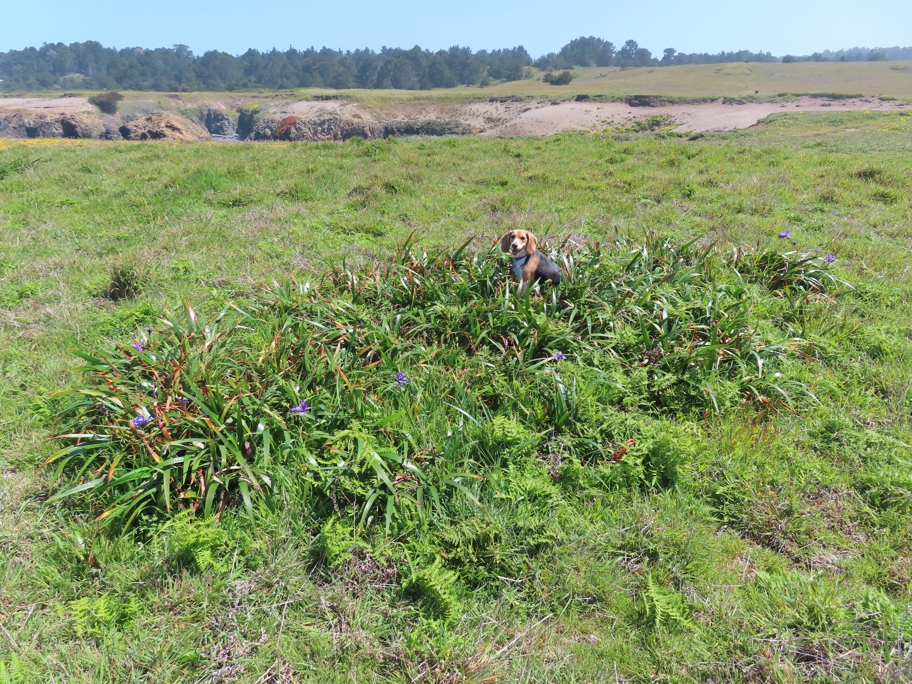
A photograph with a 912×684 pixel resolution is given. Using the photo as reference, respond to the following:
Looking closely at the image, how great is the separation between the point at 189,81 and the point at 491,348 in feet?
606

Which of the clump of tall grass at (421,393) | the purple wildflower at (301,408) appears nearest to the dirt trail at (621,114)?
the clump of tall grass at (421,393)

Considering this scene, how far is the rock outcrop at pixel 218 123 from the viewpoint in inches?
3974

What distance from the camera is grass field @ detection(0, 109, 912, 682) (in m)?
2.00

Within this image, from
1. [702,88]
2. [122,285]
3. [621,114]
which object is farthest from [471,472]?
[702,88]

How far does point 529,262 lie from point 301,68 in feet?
571

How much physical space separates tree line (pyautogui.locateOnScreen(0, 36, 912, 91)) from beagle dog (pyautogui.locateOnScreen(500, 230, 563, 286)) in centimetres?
14329

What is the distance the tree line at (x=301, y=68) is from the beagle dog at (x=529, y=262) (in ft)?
470

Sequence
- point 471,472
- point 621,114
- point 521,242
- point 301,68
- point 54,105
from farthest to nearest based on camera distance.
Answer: point 301,68, point 54,105, point 621,114, point 521,242, point 471,472

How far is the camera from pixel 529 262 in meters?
4.28

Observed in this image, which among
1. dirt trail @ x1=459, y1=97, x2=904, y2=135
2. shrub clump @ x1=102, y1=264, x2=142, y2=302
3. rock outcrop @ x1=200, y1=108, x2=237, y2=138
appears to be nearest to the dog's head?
shrub clump @ x1=102, y1=264, x2=142, y2=302

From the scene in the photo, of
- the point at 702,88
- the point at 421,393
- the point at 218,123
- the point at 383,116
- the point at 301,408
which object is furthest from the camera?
the point at 218,123

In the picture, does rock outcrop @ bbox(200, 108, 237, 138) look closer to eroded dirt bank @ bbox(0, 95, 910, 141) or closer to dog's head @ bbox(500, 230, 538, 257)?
eroded dirt bank @ bbox(0, 95, 910, 141)

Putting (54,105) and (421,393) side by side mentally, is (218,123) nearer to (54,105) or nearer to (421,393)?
(54,105)

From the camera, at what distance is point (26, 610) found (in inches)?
81.7
